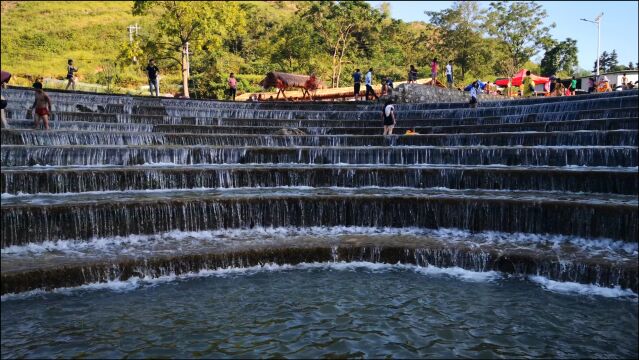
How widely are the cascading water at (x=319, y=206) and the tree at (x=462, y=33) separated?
3604cm

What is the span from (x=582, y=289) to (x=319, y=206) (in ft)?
16.5

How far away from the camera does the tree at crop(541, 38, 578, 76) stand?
5583 cm

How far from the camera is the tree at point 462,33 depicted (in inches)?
1994

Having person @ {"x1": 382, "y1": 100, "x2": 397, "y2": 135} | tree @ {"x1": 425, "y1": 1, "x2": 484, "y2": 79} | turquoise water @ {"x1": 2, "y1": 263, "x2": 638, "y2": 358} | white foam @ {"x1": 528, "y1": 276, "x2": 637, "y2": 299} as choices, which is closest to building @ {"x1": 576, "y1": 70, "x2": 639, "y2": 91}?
tree @ {"x1": 425, "y1": 1, "x2": 484, "y2": 79}

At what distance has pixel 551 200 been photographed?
1009 centimetres

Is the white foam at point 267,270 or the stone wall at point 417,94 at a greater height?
the stone wall at point 417,94

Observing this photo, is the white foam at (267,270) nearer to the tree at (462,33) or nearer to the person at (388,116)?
the person at (388,116)

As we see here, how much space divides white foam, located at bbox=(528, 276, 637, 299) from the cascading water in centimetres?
3

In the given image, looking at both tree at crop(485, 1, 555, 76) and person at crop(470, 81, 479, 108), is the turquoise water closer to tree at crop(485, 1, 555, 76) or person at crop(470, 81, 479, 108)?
person at crop(470, 81, 479, 108)

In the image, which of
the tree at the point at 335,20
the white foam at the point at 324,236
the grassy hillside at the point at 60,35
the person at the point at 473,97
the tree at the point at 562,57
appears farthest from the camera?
the grassy hillside at the point at 60,35

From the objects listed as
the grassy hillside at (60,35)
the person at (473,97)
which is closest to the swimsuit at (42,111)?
the person at (473,97)

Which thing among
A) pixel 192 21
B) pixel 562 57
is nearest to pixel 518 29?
pixel 562 57

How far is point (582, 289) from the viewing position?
25.5 ft

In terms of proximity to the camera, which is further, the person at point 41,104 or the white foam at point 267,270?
the person at point 41,104
